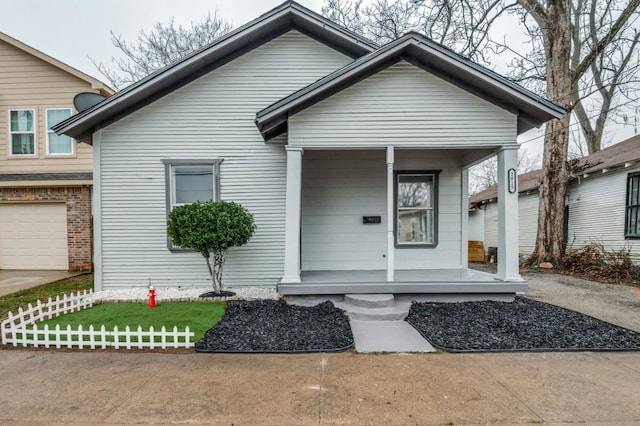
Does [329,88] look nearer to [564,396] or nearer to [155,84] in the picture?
[155,84]

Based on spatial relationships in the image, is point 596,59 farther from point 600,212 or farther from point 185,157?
point 185,157

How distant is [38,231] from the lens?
10461 millimetres

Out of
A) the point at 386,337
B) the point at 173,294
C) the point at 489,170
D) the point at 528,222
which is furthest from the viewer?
the point at 489,170

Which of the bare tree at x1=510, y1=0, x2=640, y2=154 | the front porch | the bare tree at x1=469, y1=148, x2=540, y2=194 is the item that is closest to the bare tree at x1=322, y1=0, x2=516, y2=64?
the bare tree at x1=510, y1=0, x2=640, y2=154

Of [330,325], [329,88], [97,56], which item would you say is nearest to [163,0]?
[97,56]

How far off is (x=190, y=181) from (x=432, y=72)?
545cm

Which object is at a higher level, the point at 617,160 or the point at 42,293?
the point at 617,160

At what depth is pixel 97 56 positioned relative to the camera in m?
16.8

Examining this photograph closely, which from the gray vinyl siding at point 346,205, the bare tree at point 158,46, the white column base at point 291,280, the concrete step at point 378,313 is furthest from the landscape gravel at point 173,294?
the bare tree at point 158,46

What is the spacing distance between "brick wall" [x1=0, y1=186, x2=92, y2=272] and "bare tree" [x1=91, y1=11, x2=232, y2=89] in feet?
29.8

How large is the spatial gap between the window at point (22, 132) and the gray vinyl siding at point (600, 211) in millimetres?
18390

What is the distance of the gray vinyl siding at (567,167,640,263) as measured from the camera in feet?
33.6

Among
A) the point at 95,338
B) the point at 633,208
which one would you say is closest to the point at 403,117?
the point at 95,338

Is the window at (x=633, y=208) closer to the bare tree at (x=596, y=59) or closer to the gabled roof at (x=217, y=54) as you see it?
the bare tree at (x=596, y=59)
